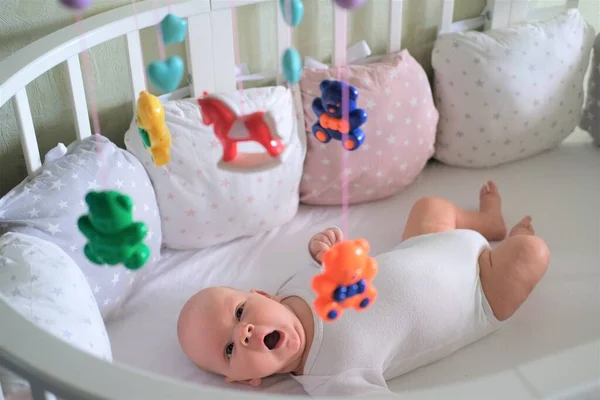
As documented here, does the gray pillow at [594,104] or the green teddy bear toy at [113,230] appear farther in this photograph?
the gray pillow at [594,104]

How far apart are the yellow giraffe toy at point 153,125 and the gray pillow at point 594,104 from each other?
1.07m

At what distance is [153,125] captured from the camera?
2.51 ft

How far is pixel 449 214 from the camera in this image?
1264 mm

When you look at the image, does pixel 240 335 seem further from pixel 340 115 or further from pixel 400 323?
pixel 340 115

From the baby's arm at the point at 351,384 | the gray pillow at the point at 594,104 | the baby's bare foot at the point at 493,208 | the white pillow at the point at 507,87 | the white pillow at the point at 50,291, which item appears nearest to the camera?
the white pillow at the point at 50,291

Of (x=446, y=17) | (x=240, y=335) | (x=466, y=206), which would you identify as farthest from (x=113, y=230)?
(x=446, y=17)

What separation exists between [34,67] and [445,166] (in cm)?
87

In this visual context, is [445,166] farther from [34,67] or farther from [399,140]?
[34,67]

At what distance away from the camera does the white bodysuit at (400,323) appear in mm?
983

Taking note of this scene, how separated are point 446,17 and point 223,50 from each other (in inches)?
19.7

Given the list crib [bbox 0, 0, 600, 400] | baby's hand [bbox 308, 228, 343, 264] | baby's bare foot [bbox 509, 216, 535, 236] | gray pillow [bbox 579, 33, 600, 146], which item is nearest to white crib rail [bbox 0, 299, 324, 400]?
crib [bbox 0, 0, 600, 400]

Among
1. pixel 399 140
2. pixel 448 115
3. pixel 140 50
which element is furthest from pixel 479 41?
pixel 140 50

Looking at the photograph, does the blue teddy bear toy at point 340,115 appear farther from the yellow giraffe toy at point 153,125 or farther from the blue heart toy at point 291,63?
the yellow giraffe toy at point 153,125

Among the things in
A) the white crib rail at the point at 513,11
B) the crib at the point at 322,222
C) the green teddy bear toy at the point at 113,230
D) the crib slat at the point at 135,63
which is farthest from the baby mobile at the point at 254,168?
the white crib rail at the point at 513,11
